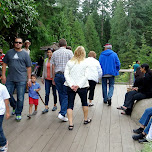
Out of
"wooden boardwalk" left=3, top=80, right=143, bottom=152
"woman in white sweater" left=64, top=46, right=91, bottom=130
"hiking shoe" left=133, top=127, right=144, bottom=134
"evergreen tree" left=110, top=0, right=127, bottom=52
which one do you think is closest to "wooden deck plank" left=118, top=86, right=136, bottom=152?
"wooden boardwalk" left=3, top=80, right=143, bottom=152

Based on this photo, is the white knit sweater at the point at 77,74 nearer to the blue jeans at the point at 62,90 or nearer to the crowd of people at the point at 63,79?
the crowd of people at the point at 63,79

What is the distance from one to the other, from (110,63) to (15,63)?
3128 mm

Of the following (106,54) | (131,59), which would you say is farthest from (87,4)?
(106,54)

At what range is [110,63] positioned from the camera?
7.32 metres

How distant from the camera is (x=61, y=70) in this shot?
5609 millimetres

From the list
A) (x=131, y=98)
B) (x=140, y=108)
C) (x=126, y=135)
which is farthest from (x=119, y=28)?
(x=126, y=135)

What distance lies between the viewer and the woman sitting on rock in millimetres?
5656

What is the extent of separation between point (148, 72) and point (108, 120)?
59.3 inches

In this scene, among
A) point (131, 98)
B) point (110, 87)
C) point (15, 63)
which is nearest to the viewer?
point (15, 63)

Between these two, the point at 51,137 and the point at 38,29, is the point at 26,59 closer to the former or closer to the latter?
the point at 51,137

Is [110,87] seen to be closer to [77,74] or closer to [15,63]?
[77,74]

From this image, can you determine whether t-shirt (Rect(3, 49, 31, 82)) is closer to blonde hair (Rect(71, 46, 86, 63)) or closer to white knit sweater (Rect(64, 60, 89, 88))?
white knit sweater (Rect(64, 60, 89, 88))

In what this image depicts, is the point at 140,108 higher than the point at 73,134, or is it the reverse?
the point at 140,108

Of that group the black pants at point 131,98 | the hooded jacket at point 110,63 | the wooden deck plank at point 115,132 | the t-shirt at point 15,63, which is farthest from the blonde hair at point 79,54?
the hooded jacket at point 110,63
